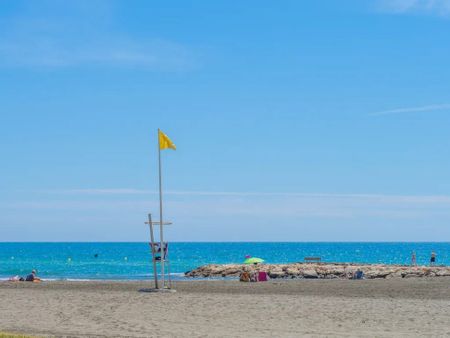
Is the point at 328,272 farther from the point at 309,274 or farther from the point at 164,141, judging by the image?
the point at 164,141

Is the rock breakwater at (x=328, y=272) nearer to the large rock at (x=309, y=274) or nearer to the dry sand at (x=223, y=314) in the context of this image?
the large rock at (x=309, y=274)

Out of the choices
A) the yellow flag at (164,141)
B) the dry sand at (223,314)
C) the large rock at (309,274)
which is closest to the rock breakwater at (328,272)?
the large rock at (309,274)

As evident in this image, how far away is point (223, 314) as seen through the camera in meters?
19.8

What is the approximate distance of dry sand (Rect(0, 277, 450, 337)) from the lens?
1623cm

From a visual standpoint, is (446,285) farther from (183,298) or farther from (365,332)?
(365,332)

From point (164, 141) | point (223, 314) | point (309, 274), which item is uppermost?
point (164, 141)

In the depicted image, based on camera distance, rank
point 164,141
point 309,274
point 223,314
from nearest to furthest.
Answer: point 223,314
point 164,141
point 309,274

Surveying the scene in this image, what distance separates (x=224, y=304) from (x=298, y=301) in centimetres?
257

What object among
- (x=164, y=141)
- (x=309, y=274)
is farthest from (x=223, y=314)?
(x=309, y=274)

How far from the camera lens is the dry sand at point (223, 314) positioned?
16.2 metres

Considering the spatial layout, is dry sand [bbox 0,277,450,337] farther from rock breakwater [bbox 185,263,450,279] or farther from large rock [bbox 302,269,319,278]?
large rock [bbox 302,269,319,278]

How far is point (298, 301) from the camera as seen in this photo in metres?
23.8

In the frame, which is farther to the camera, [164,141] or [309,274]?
[309,274]

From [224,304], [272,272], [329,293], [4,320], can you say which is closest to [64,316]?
[4,320]
